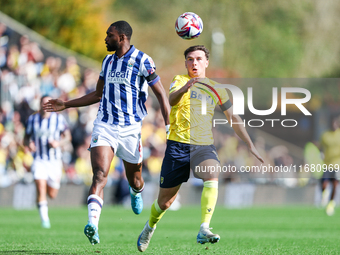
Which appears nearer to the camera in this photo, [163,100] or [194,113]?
[194,113]

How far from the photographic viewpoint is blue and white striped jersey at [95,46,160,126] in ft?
24.7

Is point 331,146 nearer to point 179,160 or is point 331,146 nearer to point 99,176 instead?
point 179,160

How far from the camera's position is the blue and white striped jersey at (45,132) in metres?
12.1

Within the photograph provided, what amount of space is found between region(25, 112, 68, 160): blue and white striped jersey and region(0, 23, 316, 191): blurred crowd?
632 centimetres

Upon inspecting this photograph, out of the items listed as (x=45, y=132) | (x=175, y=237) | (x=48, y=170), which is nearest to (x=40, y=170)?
(x=48, y=170)

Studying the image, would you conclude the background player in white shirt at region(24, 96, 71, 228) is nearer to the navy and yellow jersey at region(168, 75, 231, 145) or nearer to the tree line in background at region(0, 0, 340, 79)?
the navy and yellow jersey at region(168, 75, 231, 145)

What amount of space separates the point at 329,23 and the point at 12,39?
120 feet

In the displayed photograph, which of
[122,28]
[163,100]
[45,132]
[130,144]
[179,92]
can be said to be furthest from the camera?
[45,132]

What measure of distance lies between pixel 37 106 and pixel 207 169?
13621mm

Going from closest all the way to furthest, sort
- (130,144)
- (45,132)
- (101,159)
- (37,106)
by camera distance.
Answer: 1. (101,159)
2. (130,144)
3. (45,132)
4. (37,106)

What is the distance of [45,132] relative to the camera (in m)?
12.2

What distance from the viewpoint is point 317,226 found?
12.4 m

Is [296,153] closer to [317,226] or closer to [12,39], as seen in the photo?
[12,39]

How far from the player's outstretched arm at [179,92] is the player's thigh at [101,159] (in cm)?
105
